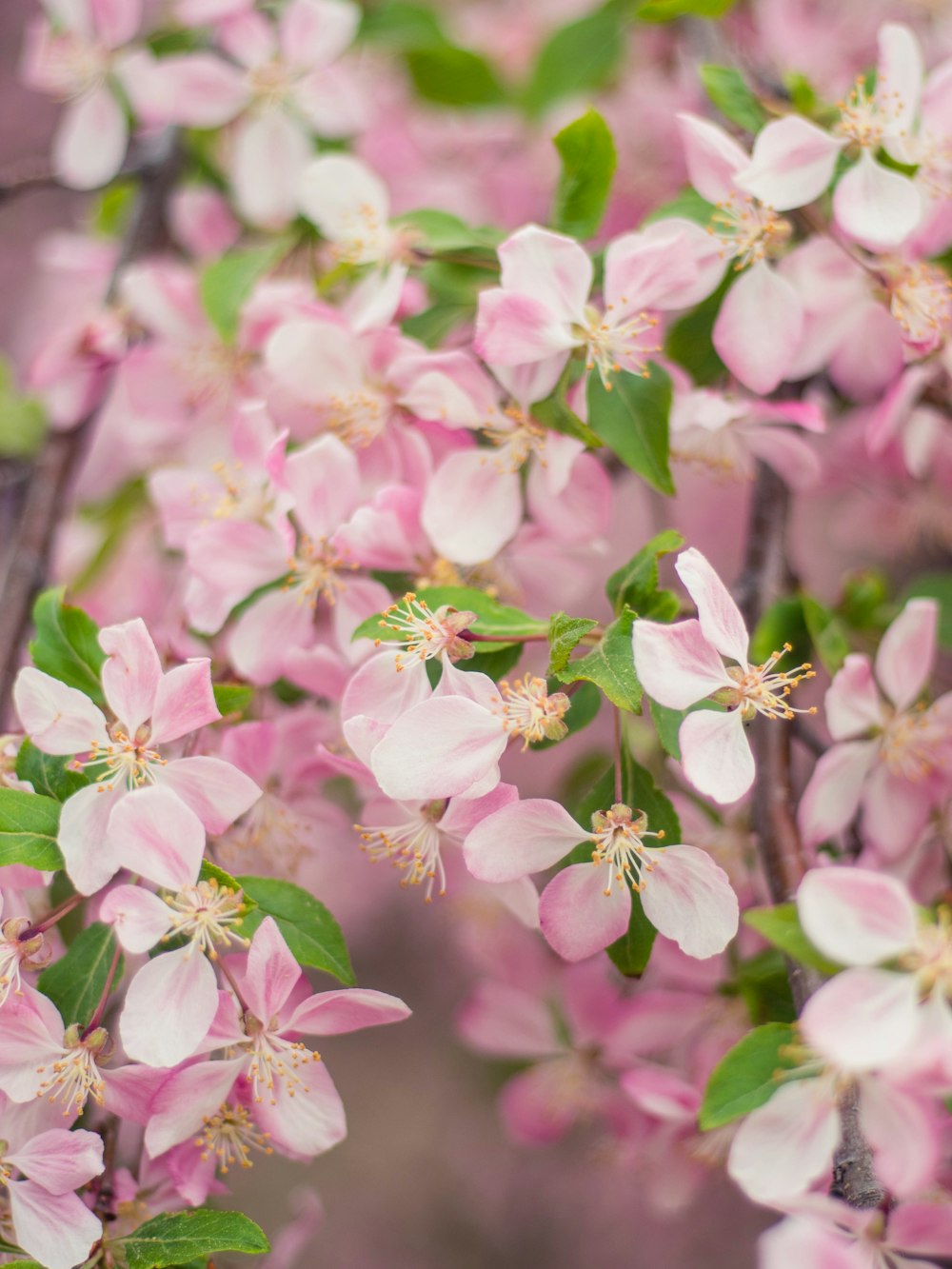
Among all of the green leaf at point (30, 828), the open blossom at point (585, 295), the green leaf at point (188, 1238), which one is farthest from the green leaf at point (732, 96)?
the green leaf at point (188, 1238)

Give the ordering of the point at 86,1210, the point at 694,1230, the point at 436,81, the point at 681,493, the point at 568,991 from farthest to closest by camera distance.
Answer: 1. the point at 694,1230
2. the point at 681,493
3. the point at 436,81
4. the point at 568,991
5. the point at 86,1210

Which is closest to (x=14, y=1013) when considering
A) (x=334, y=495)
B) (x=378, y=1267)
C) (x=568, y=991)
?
(x=334, y=495)

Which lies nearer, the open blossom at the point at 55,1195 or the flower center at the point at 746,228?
the open blossom at the point at 55,1195

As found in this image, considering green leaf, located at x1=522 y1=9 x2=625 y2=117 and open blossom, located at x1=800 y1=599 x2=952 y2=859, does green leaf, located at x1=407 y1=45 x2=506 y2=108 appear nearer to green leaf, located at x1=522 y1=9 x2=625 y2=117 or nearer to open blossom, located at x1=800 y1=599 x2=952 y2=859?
green leaf, located at x1=522 y1=9 x2=625 y2=117

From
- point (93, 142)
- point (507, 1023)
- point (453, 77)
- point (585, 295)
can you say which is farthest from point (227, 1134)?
point (453, 77)

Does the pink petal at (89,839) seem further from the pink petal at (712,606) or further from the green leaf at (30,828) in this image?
the pink petal at (712,606)

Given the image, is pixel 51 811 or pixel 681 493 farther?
pixel 681 493

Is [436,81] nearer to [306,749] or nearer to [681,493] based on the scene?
[681,493]
